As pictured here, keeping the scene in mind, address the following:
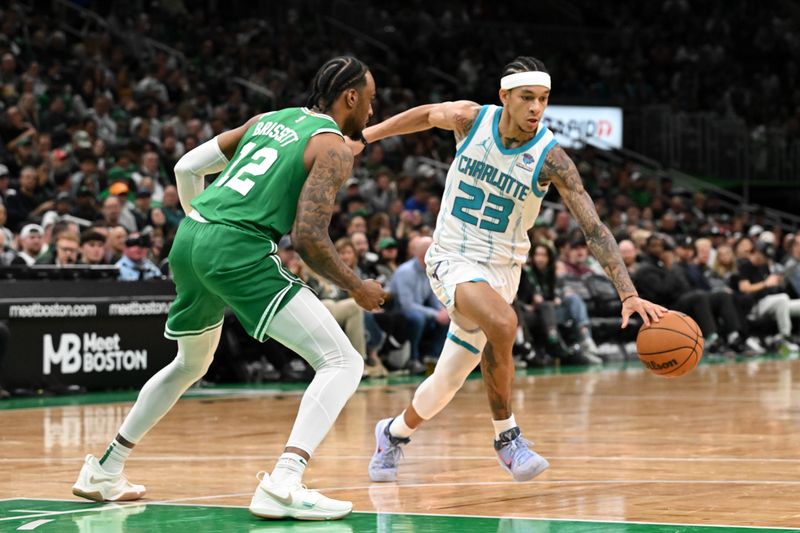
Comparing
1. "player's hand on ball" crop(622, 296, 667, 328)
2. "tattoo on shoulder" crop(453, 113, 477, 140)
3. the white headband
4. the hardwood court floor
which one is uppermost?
the white headband

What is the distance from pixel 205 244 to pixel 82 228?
29.6 feet

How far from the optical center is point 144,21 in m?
21.9

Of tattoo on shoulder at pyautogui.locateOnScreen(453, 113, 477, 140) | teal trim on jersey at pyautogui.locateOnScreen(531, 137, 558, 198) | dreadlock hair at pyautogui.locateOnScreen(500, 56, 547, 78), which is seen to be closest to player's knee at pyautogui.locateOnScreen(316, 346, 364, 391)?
teal trim on jersey at pyautogui.locateOnScreen(531, 137, 558, 198)

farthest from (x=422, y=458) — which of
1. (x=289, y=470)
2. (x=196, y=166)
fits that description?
(x=196, y=166)

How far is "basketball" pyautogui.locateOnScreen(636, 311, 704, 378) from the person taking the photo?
6395 mm

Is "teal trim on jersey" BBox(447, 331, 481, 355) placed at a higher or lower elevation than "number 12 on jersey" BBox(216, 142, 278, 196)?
lower

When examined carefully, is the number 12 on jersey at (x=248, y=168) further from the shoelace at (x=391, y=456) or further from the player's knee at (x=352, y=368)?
the shoelace at (x=391, y=456)

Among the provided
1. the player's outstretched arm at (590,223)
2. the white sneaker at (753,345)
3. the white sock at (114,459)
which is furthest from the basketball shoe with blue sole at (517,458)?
the white sneaker at (753,345)

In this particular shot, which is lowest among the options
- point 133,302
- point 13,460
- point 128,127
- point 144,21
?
point 13,460

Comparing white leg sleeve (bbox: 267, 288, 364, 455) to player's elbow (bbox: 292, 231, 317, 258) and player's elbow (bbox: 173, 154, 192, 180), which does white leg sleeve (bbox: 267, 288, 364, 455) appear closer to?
player's elbow (bbox: 292, 231, 317, 258)

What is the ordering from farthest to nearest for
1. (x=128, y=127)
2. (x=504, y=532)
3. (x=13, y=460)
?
(x=128, y=127) < (x=13, y=460) < (x=504, y=532)

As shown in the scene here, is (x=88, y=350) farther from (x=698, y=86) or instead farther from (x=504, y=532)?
(x=698, y=86)

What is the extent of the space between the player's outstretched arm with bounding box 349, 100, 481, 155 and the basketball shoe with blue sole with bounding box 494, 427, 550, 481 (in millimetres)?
1573

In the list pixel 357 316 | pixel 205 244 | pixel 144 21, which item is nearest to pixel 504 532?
pixel 205 244
